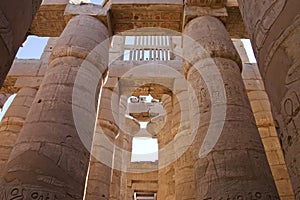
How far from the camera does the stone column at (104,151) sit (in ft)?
22.0

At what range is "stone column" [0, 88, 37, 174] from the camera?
710 cm

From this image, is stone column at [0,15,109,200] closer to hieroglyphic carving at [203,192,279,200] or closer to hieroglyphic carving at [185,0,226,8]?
hieroglyphic carving at [203,192,279,200]

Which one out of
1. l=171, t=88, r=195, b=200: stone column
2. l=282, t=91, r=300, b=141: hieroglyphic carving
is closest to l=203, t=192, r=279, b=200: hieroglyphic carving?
l=282, t=91, r=300, b=141: hieroglyphic carving

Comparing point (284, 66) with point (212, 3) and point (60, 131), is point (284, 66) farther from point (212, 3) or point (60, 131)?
point (212, 3)

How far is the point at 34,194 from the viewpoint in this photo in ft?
10.2

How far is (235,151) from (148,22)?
14.7 ft

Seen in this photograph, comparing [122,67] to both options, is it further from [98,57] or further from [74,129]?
[74,129]

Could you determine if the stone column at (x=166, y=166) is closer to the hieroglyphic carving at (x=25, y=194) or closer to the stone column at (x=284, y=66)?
the hieroglyphic carving at (x=25, y=194)

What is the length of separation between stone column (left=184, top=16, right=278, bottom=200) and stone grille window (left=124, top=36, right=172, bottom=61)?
5.40 m

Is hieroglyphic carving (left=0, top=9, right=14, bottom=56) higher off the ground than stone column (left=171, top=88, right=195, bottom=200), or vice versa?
stone column (left=171, top=88, right=195, bottom=200)

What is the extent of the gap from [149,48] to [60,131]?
7967mm

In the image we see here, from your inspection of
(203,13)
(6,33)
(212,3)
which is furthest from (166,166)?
(6,33)

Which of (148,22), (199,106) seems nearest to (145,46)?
(148,22)

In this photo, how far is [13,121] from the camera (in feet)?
24.8
